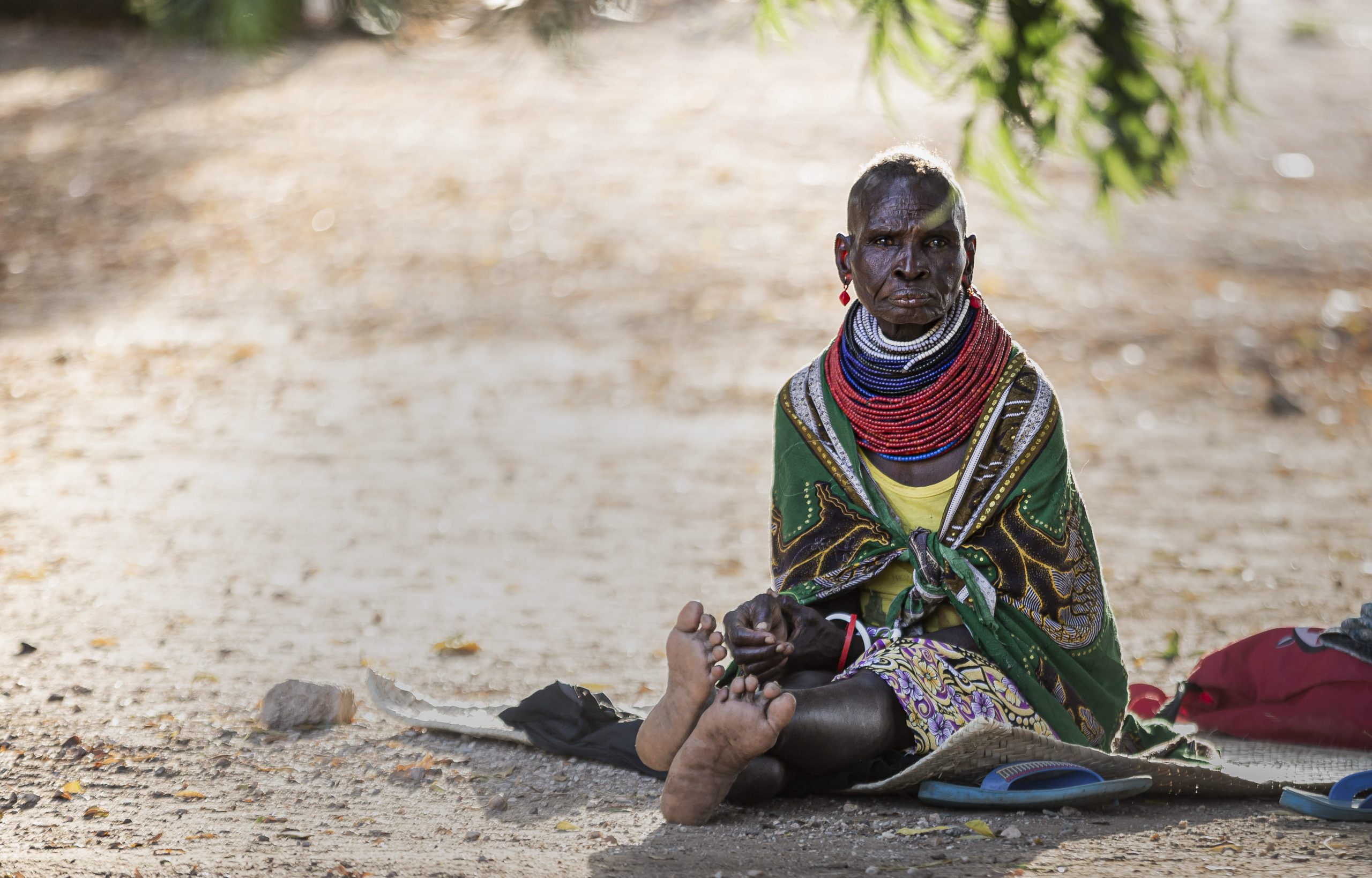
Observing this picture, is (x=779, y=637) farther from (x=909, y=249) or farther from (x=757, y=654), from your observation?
(x=909, y=249)

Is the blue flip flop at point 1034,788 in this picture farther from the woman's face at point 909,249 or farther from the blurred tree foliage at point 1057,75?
the blurred tree foliage at point 1057,75

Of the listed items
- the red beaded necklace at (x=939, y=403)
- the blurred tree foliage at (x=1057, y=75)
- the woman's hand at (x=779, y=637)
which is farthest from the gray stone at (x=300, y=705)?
the blurred tree foliage at (x=1057, y=75)

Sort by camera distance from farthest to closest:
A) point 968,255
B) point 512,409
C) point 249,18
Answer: point 512,409 < point 968,255 < point 249,18

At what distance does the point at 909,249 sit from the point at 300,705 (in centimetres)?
231

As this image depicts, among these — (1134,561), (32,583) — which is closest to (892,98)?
(1134,561)

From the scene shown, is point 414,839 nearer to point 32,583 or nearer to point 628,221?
point 32,583

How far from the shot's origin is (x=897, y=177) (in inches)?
142

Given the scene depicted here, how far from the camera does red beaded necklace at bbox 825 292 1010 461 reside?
12.2ft

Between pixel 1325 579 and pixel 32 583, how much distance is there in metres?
5.49

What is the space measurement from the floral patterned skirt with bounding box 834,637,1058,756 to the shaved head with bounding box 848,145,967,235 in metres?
1.10

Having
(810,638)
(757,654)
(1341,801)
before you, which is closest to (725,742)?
(757,654)

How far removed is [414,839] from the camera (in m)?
3.48

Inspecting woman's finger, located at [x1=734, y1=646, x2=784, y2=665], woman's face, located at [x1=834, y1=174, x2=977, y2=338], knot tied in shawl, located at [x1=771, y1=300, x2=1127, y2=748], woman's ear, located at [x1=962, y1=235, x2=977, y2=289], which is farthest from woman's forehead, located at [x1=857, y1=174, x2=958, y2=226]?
woman's finger, located at [x1=734, y1=646, x2=784, y2=665]

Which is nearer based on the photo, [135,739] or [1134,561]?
[135,739]
